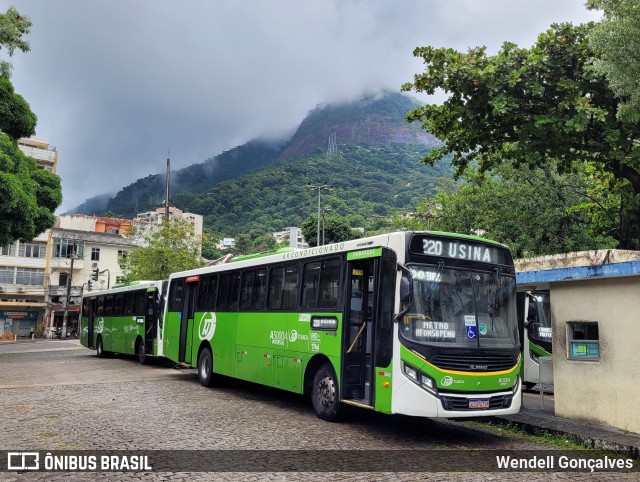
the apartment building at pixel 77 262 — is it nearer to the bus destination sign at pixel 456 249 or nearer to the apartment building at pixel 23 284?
the apartment building at pixel 23 284

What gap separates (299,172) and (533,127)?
125 metres

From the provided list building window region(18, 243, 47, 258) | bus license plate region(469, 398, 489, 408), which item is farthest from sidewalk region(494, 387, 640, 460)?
building window region(18, 243, 47, 258)

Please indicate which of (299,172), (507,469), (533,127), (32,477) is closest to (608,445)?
(507,469)

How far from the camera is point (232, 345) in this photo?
13688 millimetres

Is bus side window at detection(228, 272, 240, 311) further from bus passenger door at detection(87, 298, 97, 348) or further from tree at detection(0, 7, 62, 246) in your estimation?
bus passenger door at detection(87, 298, 97, 348)

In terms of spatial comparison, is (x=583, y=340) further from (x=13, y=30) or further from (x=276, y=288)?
(x=13, y=30)

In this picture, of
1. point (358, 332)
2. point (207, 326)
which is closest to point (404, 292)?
point (358, 332)

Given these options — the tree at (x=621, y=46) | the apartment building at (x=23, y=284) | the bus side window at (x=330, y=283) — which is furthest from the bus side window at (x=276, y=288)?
the apartment building at (x=23, y=284)

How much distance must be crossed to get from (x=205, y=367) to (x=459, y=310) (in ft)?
28.0

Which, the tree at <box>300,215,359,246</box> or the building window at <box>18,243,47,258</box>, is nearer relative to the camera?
the building window at <box>18,243,47,258</box>

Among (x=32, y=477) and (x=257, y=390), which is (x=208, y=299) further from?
(x=32, y=477)

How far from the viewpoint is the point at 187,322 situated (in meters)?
16.7

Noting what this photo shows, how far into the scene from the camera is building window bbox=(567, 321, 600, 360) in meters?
9.95

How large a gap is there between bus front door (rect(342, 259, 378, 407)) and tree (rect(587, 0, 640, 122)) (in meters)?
4.61
